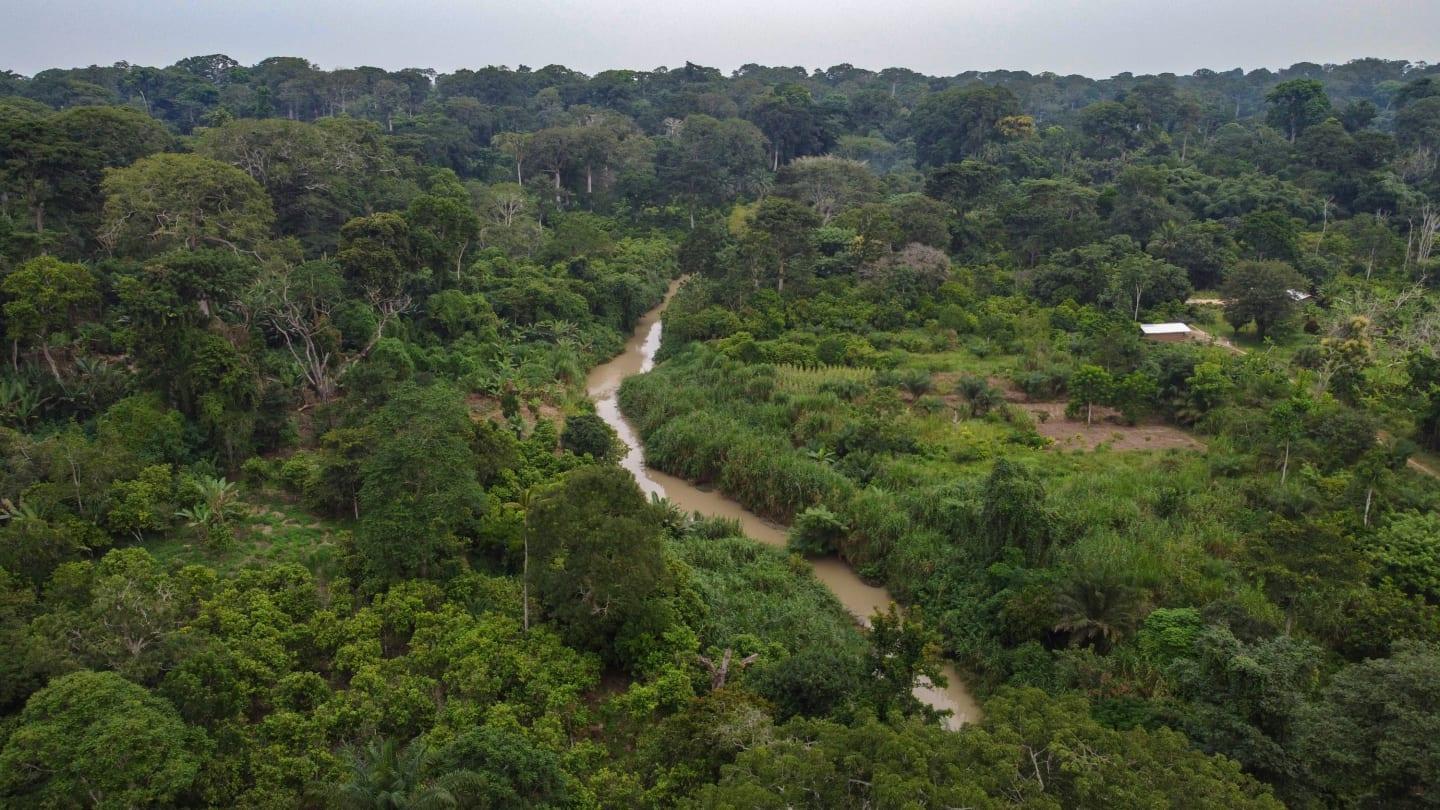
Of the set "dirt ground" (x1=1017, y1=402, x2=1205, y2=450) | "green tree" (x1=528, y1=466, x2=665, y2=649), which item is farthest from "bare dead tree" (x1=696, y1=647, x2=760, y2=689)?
"dirt ground" (x1=1017, y1=402, x2=1205, y2=450)

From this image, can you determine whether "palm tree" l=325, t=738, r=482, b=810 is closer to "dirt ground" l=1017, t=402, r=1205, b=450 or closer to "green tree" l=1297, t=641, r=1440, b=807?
"green tree" l=1297, t=641, r=1440, b=807

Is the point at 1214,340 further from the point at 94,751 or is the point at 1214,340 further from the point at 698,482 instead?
the point at 94,751

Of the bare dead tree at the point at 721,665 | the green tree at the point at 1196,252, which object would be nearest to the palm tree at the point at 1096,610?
the bare dead tree at the point at 721,665

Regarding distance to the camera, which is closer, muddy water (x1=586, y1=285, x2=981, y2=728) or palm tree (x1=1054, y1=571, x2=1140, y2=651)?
palm tree (x1=1054, y1=571, x2=1140, y2=651)

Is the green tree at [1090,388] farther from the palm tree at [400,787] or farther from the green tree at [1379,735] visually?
the palm tree at [400,787]

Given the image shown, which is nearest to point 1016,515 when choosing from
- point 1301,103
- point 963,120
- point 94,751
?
point 94,751

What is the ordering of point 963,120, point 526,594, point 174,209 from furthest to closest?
→ point 963,120 < point 174,209 < point 526,594
